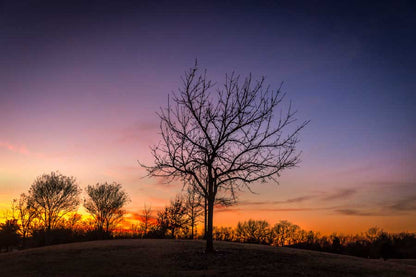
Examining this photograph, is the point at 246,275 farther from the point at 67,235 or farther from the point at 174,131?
the point at 67,235

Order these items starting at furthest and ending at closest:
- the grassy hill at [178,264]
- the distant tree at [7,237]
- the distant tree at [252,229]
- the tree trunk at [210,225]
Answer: the distant tree at [252,229]
the distant tree at [7,237]
the tree trunk at [210,225]
the grassy hill at [178,264]

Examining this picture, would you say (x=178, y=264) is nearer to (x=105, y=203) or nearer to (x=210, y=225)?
(x=210, y=225)

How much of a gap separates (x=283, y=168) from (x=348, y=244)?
17.2m

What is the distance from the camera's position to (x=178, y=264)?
18.3 metres

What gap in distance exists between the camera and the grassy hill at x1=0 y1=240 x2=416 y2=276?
16.8 meters

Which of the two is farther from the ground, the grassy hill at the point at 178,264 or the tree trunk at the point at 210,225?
the tree trunk at the point at 210,225

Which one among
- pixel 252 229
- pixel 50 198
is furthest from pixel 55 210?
pixel 252 229

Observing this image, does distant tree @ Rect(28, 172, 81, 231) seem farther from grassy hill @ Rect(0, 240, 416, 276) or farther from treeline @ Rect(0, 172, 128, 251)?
grassy hill @ Rect(0, 240, 416, 276)

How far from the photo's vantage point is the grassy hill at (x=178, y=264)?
55.0ft

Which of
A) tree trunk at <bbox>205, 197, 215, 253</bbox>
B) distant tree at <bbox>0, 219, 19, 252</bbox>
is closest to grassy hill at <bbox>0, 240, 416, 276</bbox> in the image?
tree trunk at <bbox>205, 197, 215, 253</bbox>

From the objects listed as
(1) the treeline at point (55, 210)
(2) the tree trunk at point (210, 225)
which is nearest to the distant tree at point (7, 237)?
(1) the treeline at point (55, 210)

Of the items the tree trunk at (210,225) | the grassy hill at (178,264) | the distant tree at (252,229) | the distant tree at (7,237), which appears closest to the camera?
the grassy hill at (178,264)

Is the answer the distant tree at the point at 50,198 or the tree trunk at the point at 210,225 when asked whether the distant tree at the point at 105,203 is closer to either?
the distant tree at the point at 50,198

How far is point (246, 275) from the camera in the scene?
15578 mm
